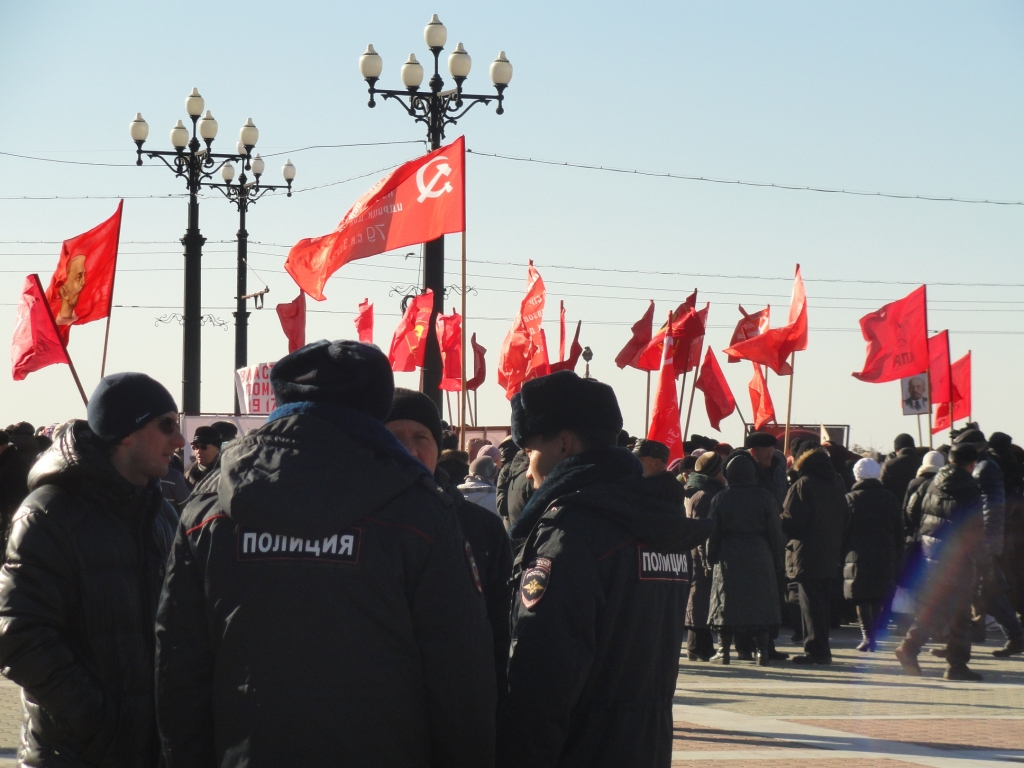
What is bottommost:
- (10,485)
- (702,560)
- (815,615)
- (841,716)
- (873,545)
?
(841,716)

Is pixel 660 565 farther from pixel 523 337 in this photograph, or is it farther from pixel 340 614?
pixel 523 337

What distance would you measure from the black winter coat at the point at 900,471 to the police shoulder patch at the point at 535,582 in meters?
12.6

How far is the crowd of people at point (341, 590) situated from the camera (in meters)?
3.07

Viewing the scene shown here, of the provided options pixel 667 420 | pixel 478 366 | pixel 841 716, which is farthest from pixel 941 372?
pixel 841 716

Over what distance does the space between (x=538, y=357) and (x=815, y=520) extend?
30.3 ft

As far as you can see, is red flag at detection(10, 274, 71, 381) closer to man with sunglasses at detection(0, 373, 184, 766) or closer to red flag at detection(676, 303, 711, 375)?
red flag at detection(676, 303, 711, 375)

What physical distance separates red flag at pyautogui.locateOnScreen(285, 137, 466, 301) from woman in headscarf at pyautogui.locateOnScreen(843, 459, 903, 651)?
187 inches

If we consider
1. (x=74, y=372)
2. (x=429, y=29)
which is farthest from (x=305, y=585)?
(x=429, y=29)

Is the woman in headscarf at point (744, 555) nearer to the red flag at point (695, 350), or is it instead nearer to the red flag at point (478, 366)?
the red flag at point (695, 350)

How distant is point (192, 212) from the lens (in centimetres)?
2233

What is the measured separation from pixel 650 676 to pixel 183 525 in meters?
1.44

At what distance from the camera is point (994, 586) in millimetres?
13094

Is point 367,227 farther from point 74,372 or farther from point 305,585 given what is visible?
point 305,585

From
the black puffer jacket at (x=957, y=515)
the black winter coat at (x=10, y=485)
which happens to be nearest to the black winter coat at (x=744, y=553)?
the black puffer jacket at (x=957, y=515)
